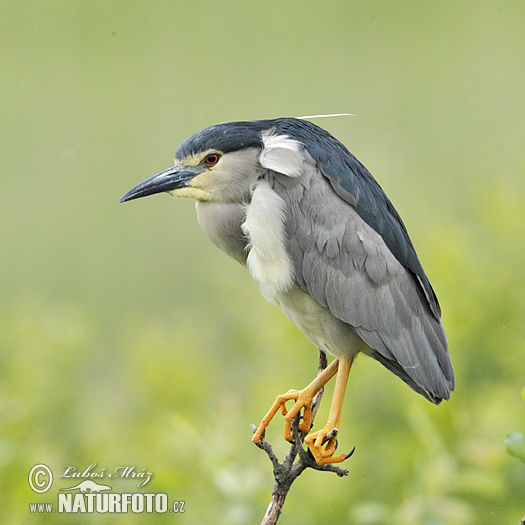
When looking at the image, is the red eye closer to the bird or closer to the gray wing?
the bird

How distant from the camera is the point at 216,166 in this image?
1.95 meters

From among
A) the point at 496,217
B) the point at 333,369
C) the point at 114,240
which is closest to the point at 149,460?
the point at 333,369

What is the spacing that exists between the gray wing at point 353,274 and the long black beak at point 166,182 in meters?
0.23

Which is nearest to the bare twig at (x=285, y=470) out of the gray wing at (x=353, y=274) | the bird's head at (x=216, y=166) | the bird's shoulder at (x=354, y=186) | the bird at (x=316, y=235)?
the bird at (x=316, y=235)

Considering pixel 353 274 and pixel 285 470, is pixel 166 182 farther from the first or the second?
pixel 285 470

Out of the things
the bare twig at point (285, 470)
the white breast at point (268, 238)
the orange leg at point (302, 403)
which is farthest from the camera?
the orange leg at point (302, 403)

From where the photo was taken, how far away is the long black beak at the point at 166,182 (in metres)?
1.92

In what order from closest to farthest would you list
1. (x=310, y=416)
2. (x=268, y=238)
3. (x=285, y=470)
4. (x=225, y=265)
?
1. (x=285, y=470)
2. (x=268, y=238)
3. (x=310, y=416)
4. (x=225, y=265)

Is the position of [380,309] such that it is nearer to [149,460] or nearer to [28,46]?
[149,460]

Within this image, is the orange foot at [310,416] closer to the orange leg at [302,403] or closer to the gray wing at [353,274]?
the orange leg at [302,403]

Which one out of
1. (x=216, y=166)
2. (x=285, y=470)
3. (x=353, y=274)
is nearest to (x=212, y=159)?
(x=216, y=166)

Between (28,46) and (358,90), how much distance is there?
3263 millimetres

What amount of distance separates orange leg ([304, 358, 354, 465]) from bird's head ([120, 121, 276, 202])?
0.56m

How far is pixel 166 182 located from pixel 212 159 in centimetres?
14
